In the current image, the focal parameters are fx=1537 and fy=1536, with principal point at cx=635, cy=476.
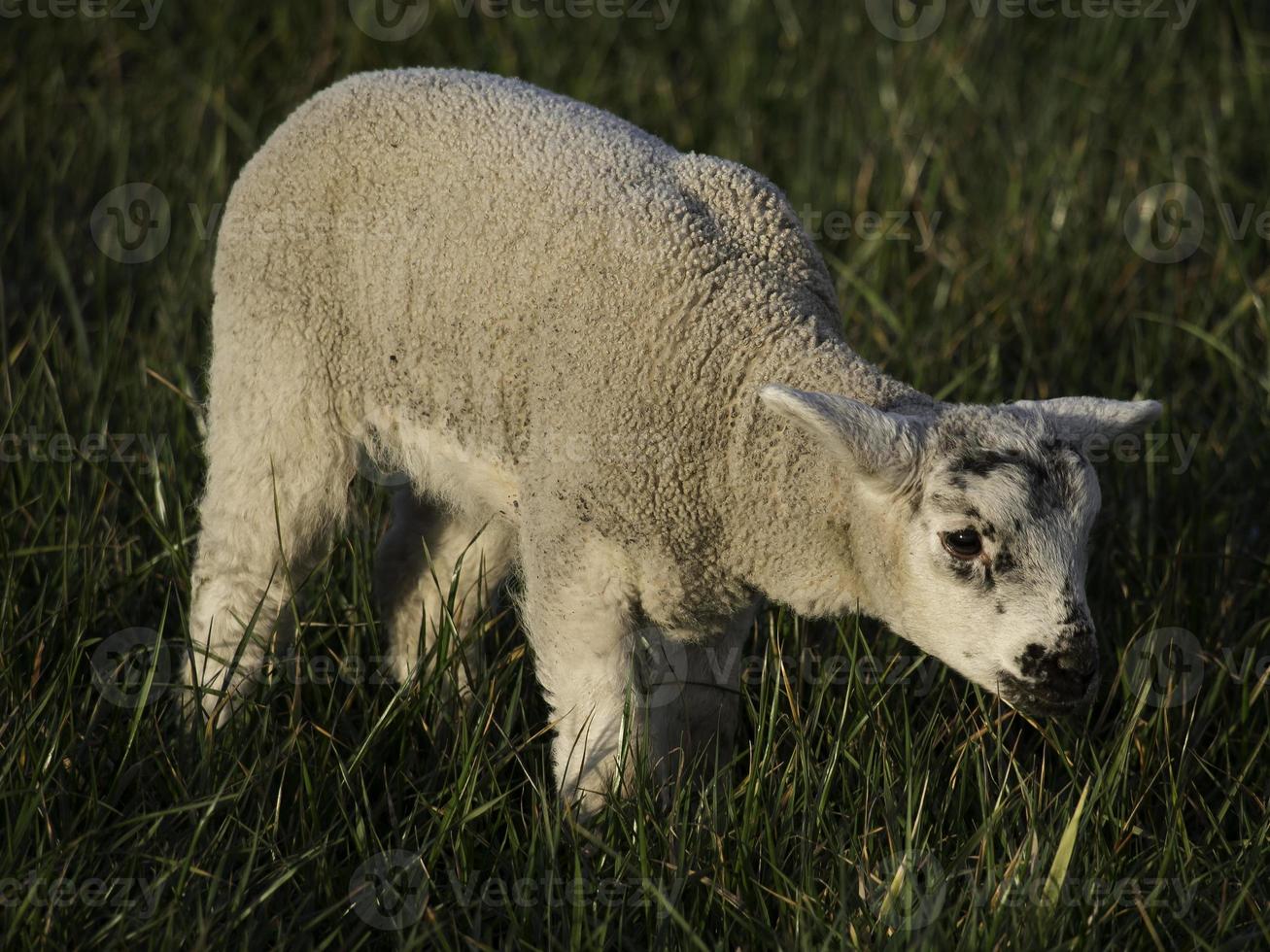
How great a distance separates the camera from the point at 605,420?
322cm

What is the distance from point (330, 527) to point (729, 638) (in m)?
1.01

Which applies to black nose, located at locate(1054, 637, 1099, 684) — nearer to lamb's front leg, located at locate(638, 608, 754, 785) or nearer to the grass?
the grass

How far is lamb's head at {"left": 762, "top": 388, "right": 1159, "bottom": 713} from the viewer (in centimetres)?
296

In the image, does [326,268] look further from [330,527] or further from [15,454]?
[15,454]

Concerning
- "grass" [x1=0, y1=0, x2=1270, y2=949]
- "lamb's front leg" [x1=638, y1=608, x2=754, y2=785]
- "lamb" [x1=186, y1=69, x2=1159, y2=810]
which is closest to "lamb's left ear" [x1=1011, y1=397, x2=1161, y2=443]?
"lamb" [x1=186, y1=69, x2=1159, y2=810]

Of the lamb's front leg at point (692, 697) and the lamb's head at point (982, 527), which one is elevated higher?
the lamb's head at point (982, 527)

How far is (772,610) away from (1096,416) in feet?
4.04

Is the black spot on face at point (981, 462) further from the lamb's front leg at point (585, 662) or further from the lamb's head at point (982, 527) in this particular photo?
the lamb's front leg at point (585, 662)

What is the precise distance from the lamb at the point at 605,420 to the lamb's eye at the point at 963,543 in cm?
2

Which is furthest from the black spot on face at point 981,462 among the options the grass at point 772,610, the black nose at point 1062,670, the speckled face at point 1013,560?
the grass at point 772,610

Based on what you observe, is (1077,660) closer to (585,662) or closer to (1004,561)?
(1004,561)

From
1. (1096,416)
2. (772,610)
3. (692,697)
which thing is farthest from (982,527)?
(772,610)

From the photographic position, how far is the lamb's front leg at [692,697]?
3.50 m

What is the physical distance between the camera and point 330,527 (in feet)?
12.3
